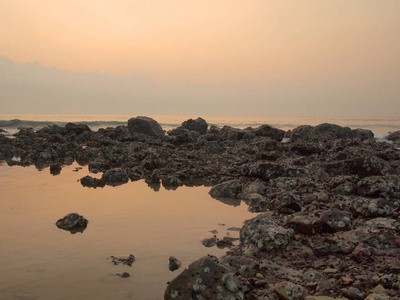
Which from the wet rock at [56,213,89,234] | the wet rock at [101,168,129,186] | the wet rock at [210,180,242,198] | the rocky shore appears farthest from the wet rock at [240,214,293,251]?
the wet rock at [101,168,129,186]

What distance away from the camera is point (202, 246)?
15.1 feet

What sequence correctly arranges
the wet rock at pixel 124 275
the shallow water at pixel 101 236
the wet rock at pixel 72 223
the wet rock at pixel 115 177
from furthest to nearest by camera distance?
the wet rock at pixel 115 177 < the wet rock at pixel 72 223 < the wet rock at pixel 124 275 < the shallow water at pixel 101 236

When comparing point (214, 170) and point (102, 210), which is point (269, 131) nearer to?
point (214, 170)

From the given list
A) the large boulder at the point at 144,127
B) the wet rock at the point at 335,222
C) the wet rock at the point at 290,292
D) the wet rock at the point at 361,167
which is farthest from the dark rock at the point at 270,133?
the wet rock at the point at 290,292

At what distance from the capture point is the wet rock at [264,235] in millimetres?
4348

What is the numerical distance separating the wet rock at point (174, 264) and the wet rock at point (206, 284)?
697mm

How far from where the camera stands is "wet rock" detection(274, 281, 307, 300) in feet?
9.98

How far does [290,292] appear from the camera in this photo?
3076mm

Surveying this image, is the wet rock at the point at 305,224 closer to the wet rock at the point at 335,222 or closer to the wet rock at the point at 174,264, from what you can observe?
the wet rock at the point at 335,222

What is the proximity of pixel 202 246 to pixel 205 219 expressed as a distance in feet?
4.15

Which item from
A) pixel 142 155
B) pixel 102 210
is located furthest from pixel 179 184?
pixel 142 155

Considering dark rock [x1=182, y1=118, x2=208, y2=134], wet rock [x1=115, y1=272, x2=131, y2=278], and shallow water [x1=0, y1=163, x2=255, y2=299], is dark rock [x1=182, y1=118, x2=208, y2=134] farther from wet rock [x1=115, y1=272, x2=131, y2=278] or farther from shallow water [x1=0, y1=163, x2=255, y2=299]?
wet rock [x1=115, y1=272, x2=131, y2=278]

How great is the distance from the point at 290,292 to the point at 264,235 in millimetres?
1361

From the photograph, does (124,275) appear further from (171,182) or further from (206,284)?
(171,182)
